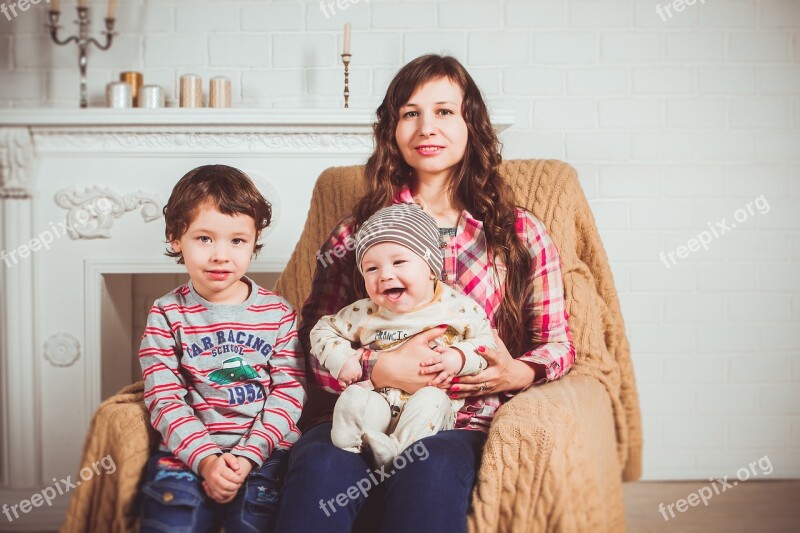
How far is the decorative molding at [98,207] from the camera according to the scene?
2.35 metres

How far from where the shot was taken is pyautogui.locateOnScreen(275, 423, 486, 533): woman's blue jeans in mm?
1155

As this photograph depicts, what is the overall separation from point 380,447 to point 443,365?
0.62 ft

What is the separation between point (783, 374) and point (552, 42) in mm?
1423

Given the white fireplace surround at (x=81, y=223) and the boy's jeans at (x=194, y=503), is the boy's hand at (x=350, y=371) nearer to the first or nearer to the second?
the boy's jeans at (x=194, y=503)

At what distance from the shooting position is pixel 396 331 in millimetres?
1419

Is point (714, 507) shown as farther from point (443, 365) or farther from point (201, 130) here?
point (201, 130)

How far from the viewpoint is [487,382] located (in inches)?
56.2

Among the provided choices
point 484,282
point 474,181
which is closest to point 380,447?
point 484,282

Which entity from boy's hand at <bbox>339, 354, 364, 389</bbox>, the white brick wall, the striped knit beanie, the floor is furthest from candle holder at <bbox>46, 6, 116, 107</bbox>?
the floor

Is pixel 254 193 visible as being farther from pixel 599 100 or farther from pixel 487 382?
pixel 599 100

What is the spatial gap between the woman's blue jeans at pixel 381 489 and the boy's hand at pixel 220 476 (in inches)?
3.5

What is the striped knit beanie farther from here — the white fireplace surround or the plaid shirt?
the white fireplace surround

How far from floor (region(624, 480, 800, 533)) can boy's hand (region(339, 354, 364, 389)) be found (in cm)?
124

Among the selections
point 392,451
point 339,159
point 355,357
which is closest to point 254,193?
point 355,357
